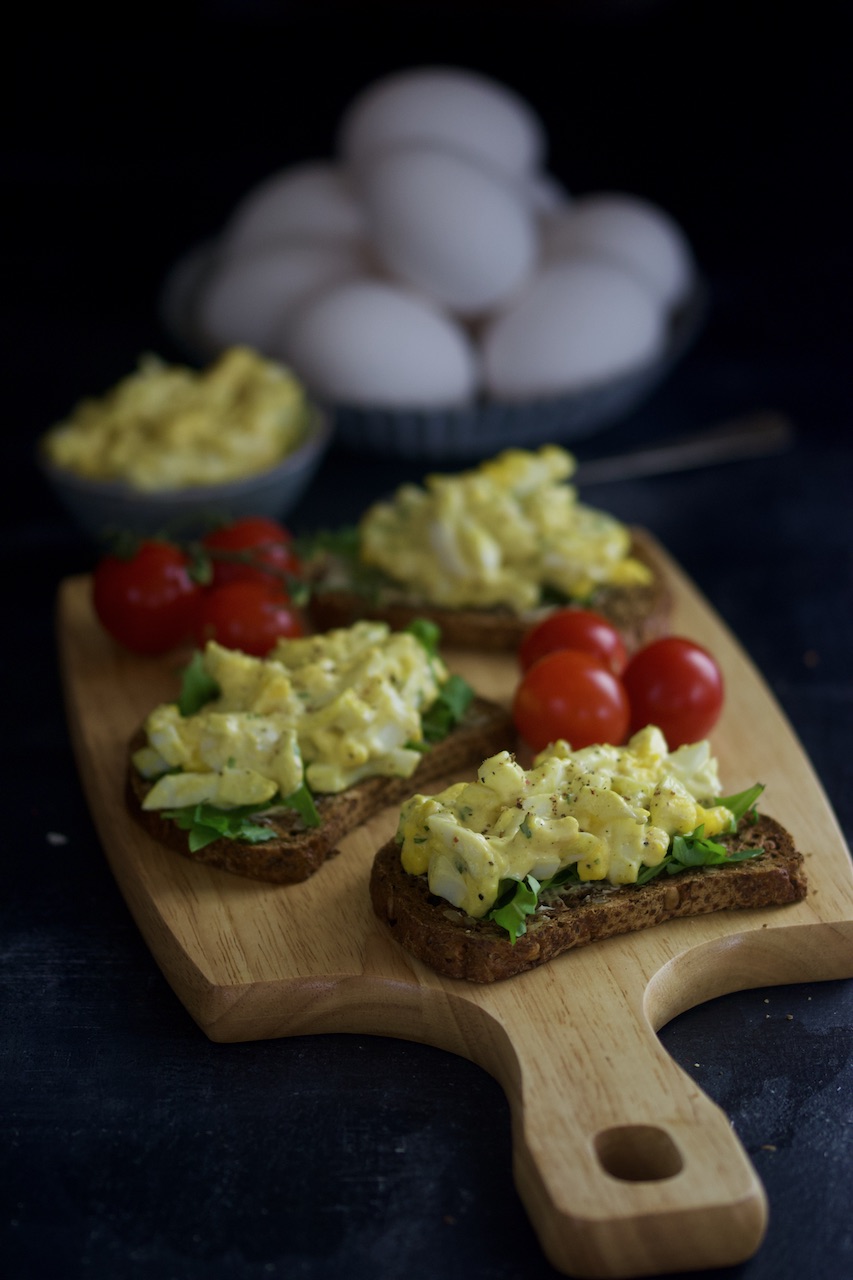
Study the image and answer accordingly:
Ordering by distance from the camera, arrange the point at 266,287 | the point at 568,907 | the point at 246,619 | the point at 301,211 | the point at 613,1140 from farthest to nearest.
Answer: the point at 301,211 < the point at 266,287 < the point at 246,619 < the point at 568,907 < the point at 613,1140

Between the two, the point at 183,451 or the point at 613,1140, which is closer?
the point at 613,1140

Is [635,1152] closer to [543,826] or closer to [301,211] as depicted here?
[543,826]

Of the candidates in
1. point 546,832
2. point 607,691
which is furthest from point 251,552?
point 546,832

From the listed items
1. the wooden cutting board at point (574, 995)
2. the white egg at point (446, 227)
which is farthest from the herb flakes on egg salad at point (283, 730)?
A: the white egg at point (446, 227)

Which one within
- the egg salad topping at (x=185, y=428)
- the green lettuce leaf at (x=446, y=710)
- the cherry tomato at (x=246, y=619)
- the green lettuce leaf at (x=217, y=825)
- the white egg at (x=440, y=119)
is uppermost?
the white egg at (x=440, y=119)

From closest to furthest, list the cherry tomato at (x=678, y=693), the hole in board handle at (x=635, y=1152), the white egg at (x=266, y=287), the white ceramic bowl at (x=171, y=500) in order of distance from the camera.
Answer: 1. the hole in board handle at (x=635, y=1152)
2. the cherry tomato at (x=678, y=693)
3. the white ceramic bowl at (x=171, y=500)
4. the white egg at (x=266, y=287)

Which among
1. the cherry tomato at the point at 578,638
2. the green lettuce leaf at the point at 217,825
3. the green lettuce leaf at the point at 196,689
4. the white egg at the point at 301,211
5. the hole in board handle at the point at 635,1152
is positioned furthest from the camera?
the white egg at the point at 301,211

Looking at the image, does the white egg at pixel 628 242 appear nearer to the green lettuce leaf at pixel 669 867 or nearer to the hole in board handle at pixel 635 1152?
the green lettuce leaf at pixel 669 867
